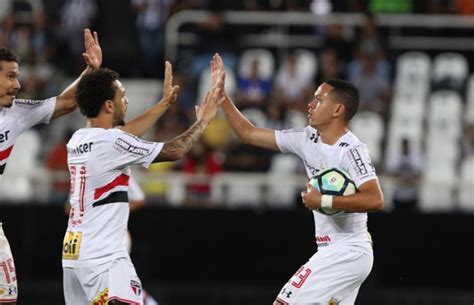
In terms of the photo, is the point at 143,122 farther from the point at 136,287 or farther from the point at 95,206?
the point at 136,287

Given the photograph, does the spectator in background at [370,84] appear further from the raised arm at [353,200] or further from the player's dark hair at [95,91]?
the player's dark hair at [95,91]

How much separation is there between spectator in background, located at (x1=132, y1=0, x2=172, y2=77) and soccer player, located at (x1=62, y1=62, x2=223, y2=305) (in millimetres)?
10052

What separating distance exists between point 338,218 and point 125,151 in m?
1.63

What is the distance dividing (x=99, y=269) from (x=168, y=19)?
10857mm

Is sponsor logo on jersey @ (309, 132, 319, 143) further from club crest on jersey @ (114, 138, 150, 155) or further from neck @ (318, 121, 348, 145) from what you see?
club crest on jersey @ (114, 138, 150, 155)

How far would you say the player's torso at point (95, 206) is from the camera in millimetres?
7875

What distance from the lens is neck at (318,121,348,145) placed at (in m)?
8.62

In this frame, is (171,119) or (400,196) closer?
(400,196)

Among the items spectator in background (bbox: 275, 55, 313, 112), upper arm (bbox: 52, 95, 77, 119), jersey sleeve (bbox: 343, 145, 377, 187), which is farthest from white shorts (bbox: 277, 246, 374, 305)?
spectator in background (bbox: 275, 55, 313, 112)

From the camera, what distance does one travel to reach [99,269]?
782cm

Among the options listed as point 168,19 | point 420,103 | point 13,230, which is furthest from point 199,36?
point 13,230

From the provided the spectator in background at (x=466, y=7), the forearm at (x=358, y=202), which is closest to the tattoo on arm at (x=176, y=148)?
the forearm at (x=358, y=202)

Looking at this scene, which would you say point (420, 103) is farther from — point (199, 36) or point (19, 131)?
point (19, 131)

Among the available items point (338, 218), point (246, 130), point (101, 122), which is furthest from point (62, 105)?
point (338, 218)
